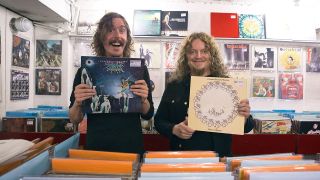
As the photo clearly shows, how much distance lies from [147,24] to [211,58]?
5.71ft

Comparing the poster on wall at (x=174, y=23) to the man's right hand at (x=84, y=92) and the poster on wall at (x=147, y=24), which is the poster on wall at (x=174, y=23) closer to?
the poster on wall at (x=147, y=24)

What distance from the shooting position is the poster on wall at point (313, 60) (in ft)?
12.0

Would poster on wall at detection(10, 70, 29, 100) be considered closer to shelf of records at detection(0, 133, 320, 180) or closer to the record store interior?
the record store interior

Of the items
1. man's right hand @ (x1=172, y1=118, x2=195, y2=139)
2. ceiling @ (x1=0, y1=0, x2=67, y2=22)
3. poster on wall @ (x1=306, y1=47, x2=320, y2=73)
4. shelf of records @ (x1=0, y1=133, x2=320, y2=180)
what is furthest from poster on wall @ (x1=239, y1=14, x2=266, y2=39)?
shelf of records @ (x1=0, y1=133, x2=320, y2=180)

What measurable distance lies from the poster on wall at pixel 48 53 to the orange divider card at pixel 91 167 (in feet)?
8.86

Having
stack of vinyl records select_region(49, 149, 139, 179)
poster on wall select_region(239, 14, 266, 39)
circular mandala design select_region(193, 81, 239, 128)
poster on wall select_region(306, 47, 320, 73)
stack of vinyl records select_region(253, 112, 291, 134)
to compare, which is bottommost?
stack of vinyl records select_region(253, 112, 291, 134)

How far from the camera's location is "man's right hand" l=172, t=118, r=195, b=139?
1624mm

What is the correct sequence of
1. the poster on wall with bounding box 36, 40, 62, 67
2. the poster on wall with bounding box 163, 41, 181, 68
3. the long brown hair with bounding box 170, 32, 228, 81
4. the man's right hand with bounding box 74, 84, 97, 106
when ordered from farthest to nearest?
the poster on wall with bounding box 163, 41, 181, 68 < the poster on wall with bounding box 36, 40, 62, 67 < the long brown hair with bounding box 170, 32, 228, 81 < the man's right hand with bounding box 74, 84, 97, 106

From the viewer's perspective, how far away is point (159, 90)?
3.64 metres

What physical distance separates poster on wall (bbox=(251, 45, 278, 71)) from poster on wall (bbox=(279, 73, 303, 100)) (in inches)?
7.4

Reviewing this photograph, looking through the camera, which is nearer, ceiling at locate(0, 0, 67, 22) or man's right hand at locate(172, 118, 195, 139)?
man's right hand at locate(172, 118, 195, 139)

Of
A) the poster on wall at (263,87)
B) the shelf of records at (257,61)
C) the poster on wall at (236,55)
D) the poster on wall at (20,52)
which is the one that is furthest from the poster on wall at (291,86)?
the poster on wall at (20,52)

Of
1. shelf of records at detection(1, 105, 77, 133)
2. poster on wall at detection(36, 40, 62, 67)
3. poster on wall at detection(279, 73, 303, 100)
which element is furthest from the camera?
poster on wall at detection(279, 73, 303, 100)

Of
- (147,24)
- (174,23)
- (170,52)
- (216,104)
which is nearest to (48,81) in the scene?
(147,24)
